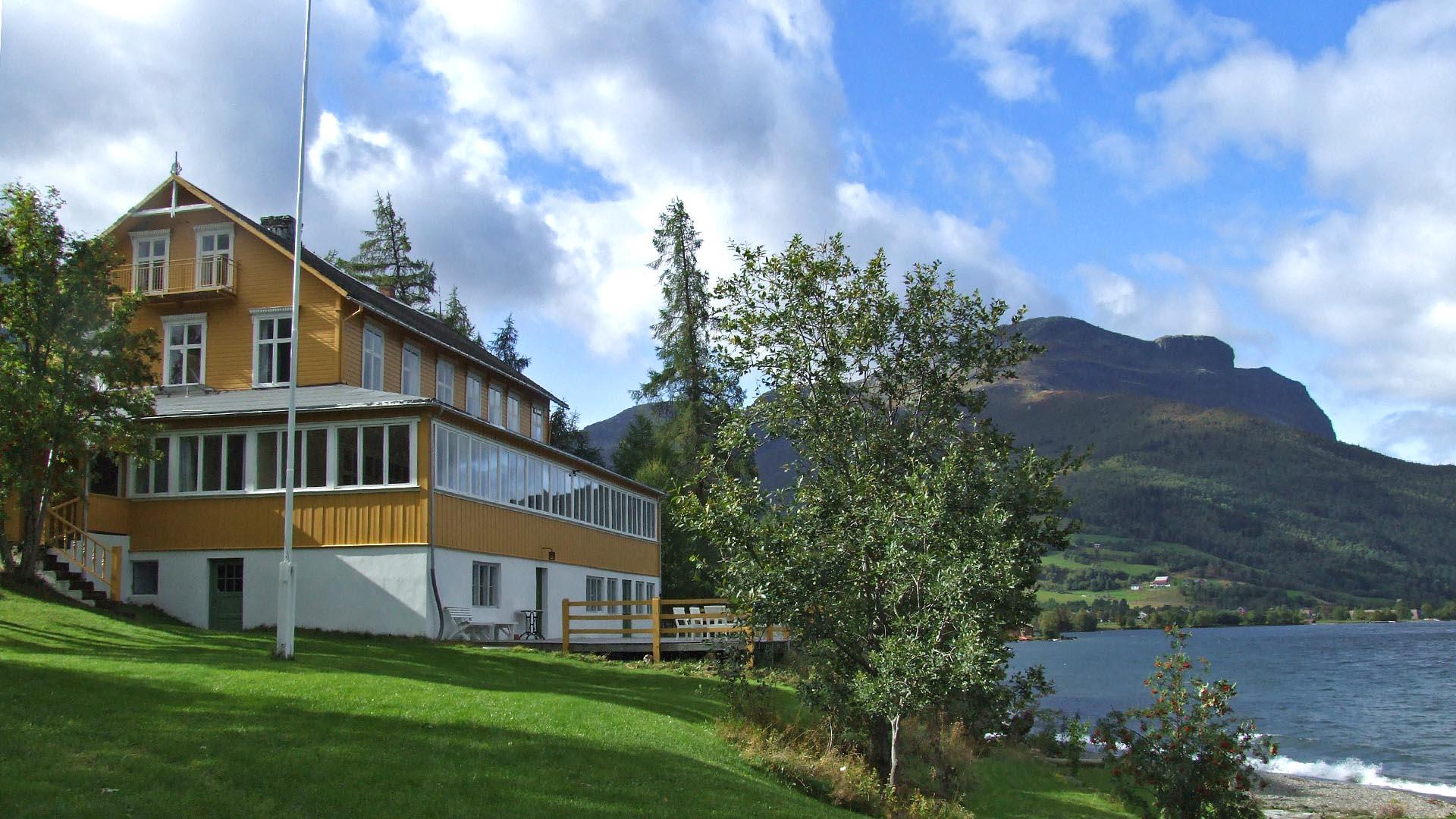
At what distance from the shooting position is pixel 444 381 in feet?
124

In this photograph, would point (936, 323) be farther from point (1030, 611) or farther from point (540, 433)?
point (540, 433)

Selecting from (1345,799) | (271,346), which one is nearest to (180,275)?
(271,346)

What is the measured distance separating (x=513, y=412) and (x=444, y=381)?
6136 mm

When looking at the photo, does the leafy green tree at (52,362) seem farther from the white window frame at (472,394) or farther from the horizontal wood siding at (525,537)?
the white window frame at (472,394)

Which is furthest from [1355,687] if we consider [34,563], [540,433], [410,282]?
[34,563]

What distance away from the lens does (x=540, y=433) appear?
1825 inches

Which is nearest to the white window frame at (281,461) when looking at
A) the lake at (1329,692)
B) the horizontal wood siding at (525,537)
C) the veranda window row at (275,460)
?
the veranda window row at (275,460)

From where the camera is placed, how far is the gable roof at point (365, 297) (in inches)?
1270

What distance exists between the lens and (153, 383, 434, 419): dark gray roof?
27.7m

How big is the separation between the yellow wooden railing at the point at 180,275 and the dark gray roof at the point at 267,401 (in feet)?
9.98

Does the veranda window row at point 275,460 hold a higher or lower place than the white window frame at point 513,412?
lower

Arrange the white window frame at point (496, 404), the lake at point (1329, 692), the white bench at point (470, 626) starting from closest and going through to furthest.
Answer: the white bench at point (470, 626), the lake at point (1329, 692), the white window frame at point (496, 404)

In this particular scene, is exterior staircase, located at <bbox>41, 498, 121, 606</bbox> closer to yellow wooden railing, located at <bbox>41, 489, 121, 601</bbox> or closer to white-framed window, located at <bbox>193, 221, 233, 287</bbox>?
yellow wooden railing, located at <bbox>41, 489, 121, 601</bbox>

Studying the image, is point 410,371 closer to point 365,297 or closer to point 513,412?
point 365,297
